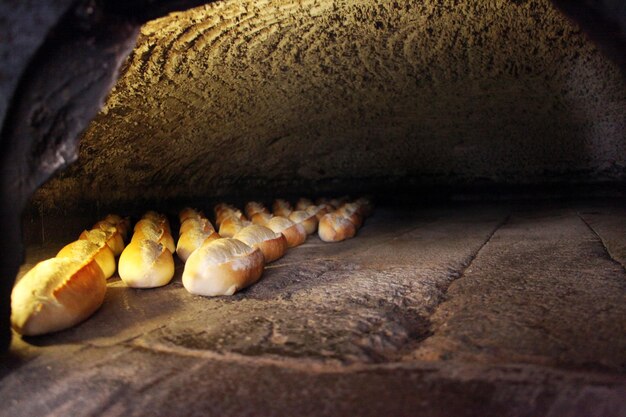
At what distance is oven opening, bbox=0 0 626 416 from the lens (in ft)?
2.56

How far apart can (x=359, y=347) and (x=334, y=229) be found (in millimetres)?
1425

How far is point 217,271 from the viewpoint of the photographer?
1351 mm

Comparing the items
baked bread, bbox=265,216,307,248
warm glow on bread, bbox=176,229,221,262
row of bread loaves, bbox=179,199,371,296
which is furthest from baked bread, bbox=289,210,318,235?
warm glow on bread, bbox=176,229,221,262

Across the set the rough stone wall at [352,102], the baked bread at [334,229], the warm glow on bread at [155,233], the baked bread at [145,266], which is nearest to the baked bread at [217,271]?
the baked bread at [145,266]

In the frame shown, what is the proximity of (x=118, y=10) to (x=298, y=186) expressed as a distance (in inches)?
126

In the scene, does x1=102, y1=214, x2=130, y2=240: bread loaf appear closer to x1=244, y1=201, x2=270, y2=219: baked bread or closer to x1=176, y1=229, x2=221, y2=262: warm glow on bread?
x1=176, y1=229, x2=221, y2=262: warm glow on bread

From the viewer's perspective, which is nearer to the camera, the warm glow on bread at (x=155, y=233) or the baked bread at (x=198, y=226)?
the warm glow on bread at (x=155, y=233)

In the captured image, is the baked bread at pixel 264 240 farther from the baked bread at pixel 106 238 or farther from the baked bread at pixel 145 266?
the baked bread at pixel 106 238

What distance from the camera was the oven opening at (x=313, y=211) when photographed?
779 millimetres

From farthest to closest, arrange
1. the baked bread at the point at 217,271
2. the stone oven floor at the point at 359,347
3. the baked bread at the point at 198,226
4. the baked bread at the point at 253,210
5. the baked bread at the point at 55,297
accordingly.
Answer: the baked bread at the point at 253,210 → the baked bread at the point at 198,226 → the baked bread at the point at 217,271 → the baked bread at the point at 55,297 → the stone oven floor at the point at 359,347

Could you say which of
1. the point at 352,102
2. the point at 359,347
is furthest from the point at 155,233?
the point at 352,102

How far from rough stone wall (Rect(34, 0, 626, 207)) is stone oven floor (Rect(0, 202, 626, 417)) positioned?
961 millimetres

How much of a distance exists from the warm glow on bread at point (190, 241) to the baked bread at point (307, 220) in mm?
613

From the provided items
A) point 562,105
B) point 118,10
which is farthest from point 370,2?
point 562,105
